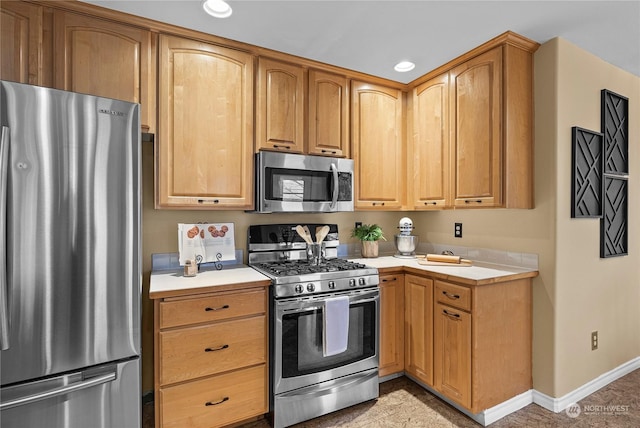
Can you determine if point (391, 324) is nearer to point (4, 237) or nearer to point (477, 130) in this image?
point (477, 130)

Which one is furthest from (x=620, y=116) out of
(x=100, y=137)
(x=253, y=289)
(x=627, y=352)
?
(x=100, y=137)

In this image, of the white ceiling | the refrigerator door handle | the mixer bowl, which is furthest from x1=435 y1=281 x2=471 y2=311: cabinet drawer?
the refrigerator door handle

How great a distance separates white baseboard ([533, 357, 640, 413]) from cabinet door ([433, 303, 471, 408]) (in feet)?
2.05

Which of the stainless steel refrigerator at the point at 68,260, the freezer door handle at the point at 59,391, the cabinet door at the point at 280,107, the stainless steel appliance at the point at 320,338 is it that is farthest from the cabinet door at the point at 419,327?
the freezer door handle at the point at 59,391

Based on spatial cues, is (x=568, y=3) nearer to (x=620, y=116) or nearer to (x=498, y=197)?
(x=498, y=197)

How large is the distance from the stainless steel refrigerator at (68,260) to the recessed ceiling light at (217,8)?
0.75m

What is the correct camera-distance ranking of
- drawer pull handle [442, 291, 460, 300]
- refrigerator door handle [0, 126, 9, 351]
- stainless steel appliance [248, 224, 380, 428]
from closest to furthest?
refrigerator door handle [0, 126, 9, 351] → stainless steel appliance [248, 224, 380, 428] → drawer pull handle [442, 291, 460, 300]

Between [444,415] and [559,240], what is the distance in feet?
4.53

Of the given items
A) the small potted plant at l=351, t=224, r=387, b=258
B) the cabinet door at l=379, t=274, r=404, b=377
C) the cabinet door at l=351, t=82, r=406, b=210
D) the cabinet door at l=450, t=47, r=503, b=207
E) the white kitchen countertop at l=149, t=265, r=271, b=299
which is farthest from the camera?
the small potted plant at l=351, t=224, r=387, b=258

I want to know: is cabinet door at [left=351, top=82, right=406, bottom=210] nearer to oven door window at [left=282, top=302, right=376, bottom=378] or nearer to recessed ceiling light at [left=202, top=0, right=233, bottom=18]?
oven door window at [left=282, top=302, right=376, bottom=378]

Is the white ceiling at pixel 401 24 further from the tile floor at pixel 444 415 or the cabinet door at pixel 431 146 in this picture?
the tile floor at pixel 444 415

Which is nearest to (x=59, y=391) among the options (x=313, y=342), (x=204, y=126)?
(x=313, y=342)

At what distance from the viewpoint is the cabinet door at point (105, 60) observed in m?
1.89

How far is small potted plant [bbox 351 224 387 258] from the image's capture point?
3.02 m
